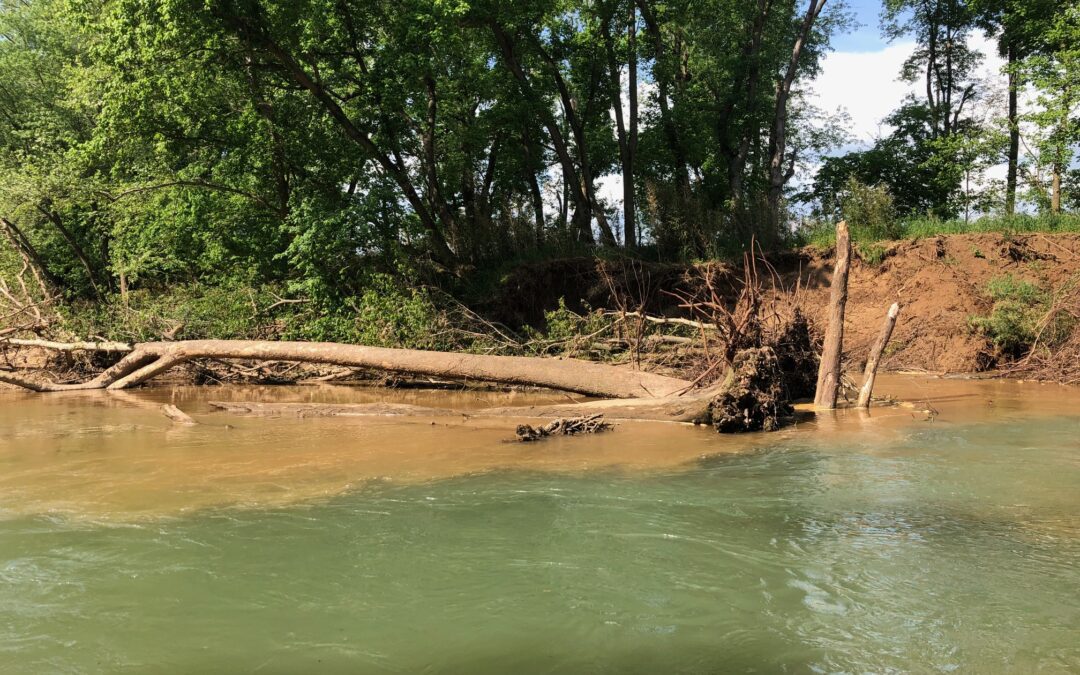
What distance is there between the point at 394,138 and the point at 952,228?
51.5 feet

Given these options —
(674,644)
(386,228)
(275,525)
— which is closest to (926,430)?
(674,644)

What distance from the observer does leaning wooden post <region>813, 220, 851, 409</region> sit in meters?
10.9

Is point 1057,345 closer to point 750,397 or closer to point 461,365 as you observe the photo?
point 750,397

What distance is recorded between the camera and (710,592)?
444 cm

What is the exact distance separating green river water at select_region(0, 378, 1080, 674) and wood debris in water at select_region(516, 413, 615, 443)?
1.03ft

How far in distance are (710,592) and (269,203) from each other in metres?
18.3

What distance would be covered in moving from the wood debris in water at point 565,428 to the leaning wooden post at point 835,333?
3507 millimetres

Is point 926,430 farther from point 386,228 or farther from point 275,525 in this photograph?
point 386,228

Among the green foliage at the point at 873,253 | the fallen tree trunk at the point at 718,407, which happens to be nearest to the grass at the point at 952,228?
the green foliage at the point at 873,253

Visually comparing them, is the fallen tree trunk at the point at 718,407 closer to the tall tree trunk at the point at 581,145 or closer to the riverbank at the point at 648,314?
the riverbank at the point at 648,314

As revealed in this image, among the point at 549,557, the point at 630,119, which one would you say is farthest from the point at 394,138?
the point at 549,557

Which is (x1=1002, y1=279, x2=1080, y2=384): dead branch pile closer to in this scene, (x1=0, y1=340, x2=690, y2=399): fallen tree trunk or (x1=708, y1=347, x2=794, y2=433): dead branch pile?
(x1=708, y1=347, x2=794, y2=433): dead branch pile

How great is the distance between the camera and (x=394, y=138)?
21500 millimetres

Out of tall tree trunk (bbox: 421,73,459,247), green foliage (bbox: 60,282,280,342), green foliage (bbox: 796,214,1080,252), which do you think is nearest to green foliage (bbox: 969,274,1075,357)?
green foliage (bbox: 796,214,1080,252)
